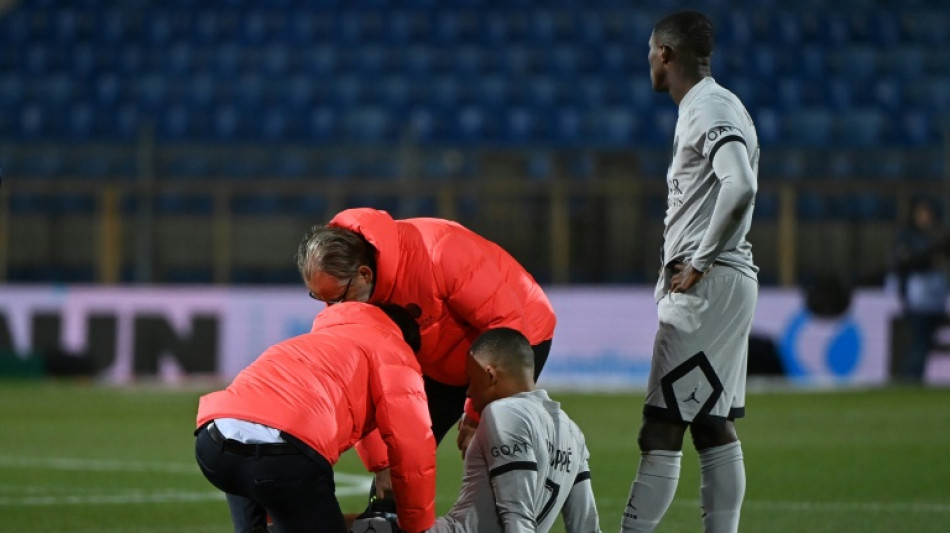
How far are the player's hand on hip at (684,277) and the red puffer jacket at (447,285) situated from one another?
50 cm

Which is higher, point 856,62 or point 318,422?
point 856,62

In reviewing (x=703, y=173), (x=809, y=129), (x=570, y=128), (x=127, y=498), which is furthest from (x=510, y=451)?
(x=809, y=129)

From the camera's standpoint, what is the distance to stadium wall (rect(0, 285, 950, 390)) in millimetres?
15492

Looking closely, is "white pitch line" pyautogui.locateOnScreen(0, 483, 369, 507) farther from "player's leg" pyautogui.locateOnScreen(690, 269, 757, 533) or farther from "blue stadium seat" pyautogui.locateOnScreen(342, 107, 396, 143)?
"blue stadium seat" pyautogui.locateOnScreen(342, 107, 396, 143)

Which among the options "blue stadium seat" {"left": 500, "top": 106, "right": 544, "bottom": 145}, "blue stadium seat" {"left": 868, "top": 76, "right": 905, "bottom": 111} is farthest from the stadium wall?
"blue stadium seat" {"left": 868, "top": 76, "right": 905, "bottom": 111}

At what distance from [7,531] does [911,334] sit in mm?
10830

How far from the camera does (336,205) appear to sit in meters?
16.6

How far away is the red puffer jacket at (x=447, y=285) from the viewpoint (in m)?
4.95

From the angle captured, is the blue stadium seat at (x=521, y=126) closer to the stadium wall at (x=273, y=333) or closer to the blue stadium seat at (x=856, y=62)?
the stadium wall at (x=273, y=333)

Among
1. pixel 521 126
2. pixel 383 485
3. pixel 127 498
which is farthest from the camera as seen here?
pixel 521 126

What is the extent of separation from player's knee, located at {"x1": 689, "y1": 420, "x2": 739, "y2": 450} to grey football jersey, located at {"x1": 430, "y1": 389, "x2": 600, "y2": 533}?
41 cm

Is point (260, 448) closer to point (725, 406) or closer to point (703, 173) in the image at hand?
point (725, 406)

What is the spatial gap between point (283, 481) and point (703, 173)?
5.87 feet

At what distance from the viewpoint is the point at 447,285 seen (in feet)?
17.0
